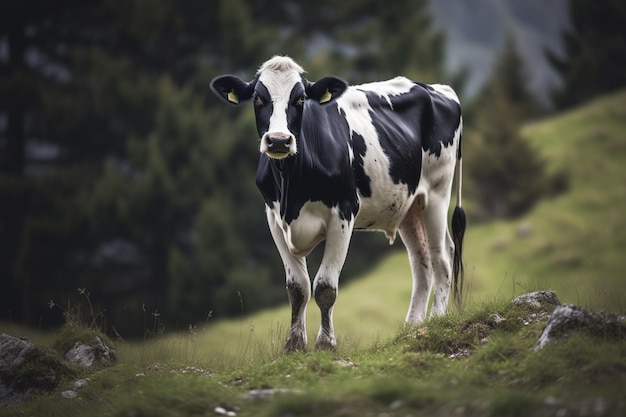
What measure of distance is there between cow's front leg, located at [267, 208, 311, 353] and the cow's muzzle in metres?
1.24

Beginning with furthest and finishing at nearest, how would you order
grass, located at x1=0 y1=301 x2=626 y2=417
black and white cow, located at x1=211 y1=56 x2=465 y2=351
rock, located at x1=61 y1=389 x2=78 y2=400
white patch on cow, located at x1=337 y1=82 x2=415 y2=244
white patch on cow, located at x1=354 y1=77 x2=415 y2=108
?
white patch on cow, located at x1=354 y1=77 x2=415 y2=108 → white patch on cow, located at x1=337 y1=82 x2=415 y2=244 → black and white cow, located at x1=211 y1=56 x2=465 y2=351 → rock, located at x1=61 y1=389 x2=78 y2=400 → grass, located at x1=0 y1=301 x2=626 y2=417

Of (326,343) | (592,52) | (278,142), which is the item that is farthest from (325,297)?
(592,52)

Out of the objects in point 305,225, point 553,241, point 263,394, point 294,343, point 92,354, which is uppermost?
point 305,225

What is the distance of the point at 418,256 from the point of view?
1084 centimetres

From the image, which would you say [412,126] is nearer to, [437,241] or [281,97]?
[437,241]

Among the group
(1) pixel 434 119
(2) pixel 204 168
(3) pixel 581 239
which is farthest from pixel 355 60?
(1) pixel 434 119

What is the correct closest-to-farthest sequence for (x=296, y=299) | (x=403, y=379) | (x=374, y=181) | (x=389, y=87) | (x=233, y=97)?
1. (x=403, y=379)
2. (x=296, y=299)
3. (x=233, y=97)
4. (x=374, y=181)
5. (x=389, y=87)

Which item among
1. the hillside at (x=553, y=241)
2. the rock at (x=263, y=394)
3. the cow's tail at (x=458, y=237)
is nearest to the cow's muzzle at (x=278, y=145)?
the rock at (x=263, y=394)

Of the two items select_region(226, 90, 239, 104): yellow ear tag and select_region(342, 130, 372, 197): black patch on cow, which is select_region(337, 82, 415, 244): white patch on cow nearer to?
select_region(342, 130, 372, 197): black patch on cow

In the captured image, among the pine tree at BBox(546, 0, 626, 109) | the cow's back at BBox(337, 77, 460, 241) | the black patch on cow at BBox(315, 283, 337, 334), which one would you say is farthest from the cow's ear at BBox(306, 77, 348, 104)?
the pine tree at BBox(546, 0, 626, 109)

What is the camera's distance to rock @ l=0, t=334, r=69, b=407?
8.32 metres

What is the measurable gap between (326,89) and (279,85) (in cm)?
66

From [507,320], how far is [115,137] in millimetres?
29093

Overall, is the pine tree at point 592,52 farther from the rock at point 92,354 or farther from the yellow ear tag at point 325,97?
the rock at point 92,354
